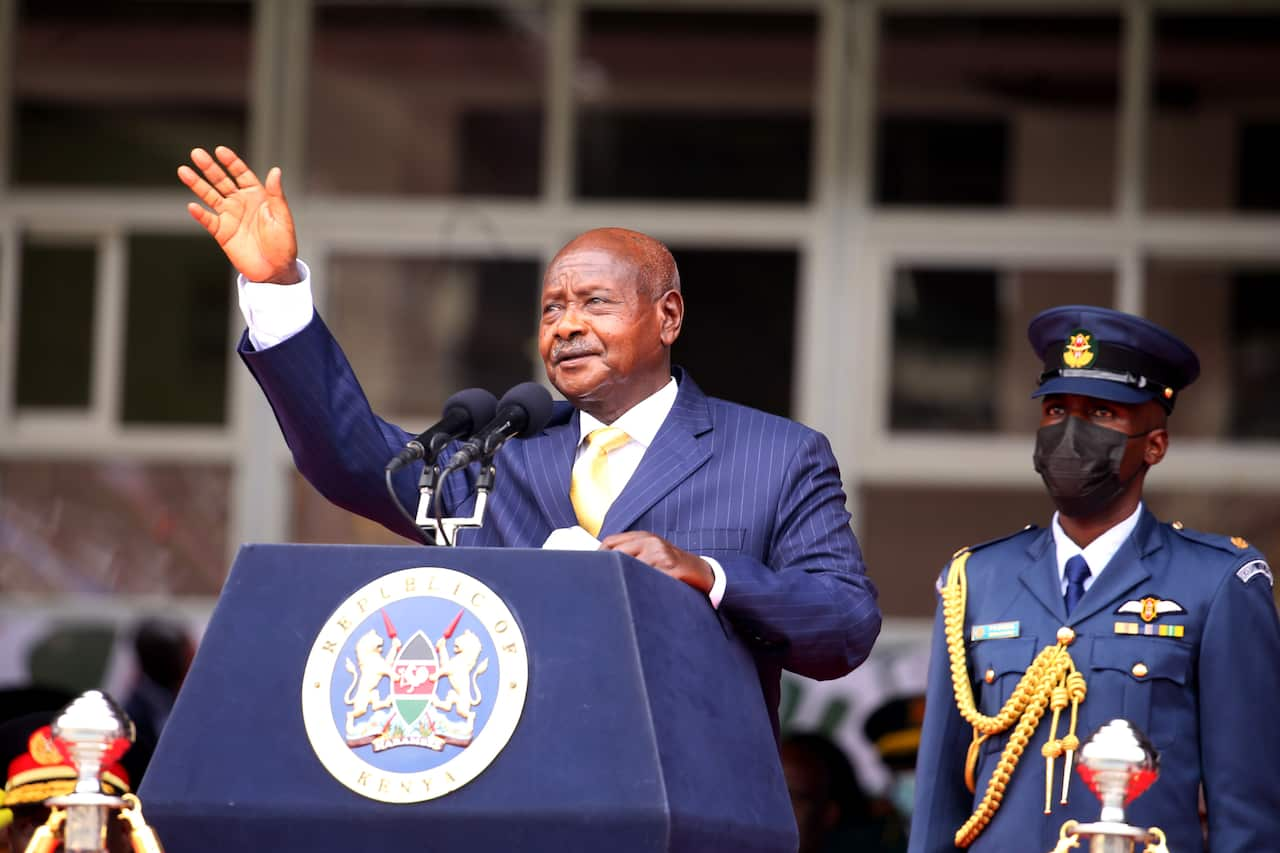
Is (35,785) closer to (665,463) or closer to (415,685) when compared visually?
(665,463)

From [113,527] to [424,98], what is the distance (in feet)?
7.18

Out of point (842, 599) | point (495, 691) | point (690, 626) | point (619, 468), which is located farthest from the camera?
point (619, 468)

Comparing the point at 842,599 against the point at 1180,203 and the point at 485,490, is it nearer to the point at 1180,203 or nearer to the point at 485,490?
the point at 485,490

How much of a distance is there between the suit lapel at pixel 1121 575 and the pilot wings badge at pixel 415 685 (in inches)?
74.2

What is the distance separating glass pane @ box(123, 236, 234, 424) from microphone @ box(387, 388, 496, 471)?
6.15 m

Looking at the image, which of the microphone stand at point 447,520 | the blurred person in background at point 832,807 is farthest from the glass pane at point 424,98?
the microphone stand at point 447,520

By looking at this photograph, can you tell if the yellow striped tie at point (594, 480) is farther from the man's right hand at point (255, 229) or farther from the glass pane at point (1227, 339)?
the glass pane at point (1227, 339)

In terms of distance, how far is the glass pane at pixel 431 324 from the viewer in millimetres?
8977

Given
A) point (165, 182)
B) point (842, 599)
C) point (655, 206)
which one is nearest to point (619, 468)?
point (842, 599)

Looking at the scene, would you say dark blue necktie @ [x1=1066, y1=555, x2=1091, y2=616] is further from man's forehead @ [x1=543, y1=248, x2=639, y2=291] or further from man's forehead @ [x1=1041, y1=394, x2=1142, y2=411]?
man's forehead @ [x1=543, y1=248, x2=639, y2=291]

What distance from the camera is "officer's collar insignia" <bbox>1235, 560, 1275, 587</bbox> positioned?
4219 mm

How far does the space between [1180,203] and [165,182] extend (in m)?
4.16

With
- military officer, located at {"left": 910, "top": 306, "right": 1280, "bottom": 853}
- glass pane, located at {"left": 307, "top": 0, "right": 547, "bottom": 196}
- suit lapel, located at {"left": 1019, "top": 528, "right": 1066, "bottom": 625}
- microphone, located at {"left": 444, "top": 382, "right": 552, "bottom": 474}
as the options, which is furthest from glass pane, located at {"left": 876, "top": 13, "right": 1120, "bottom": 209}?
microphone, located at {"left": 444, "top": 382, "right": 552, "bottom": 474}

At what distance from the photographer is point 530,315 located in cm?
899
